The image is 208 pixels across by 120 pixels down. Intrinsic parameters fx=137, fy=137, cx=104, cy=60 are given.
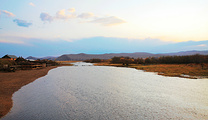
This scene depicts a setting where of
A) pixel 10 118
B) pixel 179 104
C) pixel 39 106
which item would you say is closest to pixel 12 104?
pixel 39 106

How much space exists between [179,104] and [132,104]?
123 inches

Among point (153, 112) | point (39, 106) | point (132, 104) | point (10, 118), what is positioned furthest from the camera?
point (132, 104)

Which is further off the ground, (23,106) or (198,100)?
(23,106)

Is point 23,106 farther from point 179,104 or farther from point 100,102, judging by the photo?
point 179,104

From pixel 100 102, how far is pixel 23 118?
14.8 ft

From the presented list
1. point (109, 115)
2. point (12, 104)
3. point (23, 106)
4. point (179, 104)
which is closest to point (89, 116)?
point (109, 115)

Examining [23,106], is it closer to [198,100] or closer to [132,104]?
[132,104]

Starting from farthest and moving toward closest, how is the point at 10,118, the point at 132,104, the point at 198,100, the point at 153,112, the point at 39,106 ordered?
the point at 198,100, the point at 132,104, the point at 39,106, the point at 153,112, the point at 10,118

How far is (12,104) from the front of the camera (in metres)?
8.17

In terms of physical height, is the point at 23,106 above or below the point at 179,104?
above

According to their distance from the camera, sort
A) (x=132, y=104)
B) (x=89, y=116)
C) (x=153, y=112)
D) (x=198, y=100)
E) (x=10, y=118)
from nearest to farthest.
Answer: (x=10, y=118) < (x=89, y=116) < (x=153, y=112) < (x=132, y=104) < (x=198, y=100)

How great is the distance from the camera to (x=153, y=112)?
757 centimetres

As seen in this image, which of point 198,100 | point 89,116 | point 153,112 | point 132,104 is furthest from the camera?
point 198,100

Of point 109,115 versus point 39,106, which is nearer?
point 109,115
